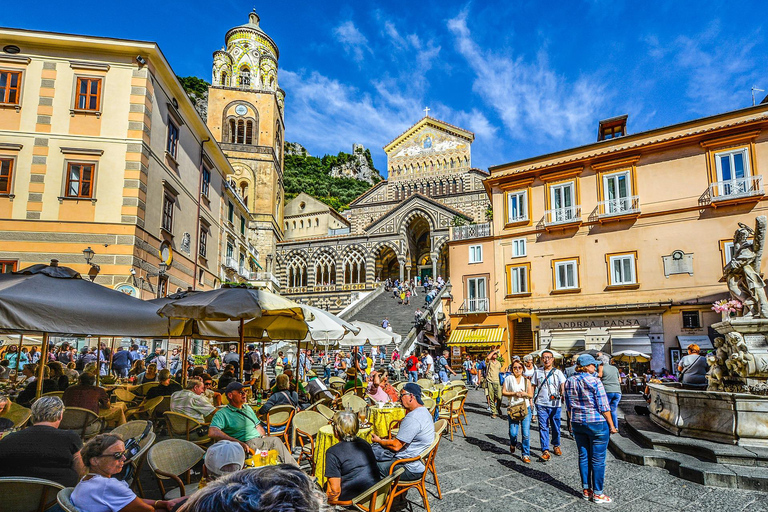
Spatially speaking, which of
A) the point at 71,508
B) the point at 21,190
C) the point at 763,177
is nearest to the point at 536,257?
the point at 763,177

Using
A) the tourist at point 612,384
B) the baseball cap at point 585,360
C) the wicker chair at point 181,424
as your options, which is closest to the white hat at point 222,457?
the wicker chair at point 181,424

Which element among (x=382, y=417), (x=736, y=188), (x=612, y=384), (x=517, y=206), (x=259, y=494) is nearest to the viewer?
(x=259, y=494)

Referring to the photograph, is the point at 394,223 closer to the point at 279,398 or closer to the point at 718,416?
the point at 279,398

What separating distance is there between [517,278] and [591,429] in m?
18.4

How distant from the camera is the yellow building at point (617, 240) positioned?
63.7 ft

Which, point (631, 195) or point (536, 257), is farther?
point (536, 257)

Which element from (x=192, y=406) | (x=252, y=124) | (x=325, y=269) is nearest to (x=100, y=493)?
(x=192, y=406)

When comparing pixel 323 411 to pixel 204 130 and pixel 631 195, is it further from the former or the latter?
pixel 631 195

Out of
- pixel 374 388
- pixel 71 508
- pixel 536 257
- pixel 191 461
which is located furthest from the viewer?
pixel 536 257

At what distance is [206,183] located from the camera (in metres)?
22.2

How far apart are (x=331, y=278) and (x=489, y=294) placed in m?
21.5

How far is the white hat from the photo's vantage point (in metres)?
3.21

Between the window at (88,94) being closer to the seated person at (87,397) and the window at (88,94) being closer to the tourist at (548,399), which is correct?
the seated person at (87,397)

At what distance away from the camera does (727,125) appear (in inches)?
778
